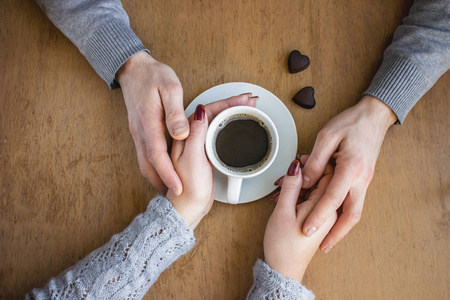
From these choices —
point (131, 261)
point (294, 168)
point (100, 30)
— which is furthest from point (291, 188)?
point (100, 30)

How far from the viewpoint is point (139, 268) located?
928 mm

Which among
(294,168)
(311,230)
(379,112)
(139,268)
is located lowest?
(139,268)

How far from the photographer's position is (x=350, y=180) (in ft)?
3.07

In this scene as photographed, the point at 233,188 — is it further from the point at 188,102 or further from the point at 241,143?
the point at 188,102

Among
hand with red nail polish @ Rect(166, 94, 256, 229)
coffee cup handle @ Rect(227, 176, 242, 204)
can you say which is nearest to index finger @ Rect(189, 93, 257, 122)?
hand with red nail polish @ Rect(166, 94, 256, 229)

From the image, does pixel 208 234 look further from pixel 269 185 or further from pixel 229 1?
pixel 229 1

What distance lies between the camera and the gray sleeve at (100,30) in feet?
3.42

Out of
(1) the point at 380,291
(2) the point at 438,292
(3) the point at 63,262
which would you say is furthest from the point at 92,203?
(2) the point at 438,292

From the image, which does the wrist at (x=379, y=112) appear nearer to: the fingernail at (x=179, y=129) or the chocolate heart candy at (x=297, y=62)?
the chocolate heart candy at (x=297, y=62)

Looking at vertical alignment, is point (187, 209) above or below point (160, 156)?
below

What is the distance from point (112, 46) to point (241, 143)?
1.61ft

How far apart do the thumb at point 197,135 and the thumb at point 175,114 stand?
0.02 metres

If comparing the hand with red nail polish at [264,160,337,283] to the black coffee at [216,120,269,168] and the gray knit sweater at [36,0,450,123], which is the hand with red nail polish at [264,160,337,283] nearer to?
the black coffee at [216,120,269,168]

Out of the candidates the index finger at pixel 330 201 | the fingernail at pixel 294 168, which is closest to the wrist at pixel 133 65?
the fingernail at pixel 294 168
